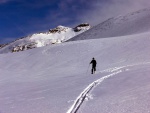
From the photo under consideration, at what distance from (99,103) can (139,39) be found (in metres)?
40.4

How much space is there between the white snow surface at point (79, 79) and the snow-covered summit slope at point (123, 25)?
4101 centimetres

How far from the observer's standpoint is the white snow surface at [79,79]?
1309cm

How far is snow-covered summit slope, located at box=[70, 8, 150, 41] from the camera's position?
9538 cm

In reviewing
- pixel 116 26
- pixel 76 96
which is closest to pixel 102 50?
pixel 76 96

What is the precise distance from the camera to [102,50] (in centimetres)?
4962

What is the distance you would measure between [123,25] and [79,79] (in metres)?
82.6

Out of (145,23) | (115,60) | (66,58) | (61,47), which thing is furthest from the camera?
(145,23)

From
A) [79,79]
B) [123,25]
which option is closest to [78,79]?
[79,79]

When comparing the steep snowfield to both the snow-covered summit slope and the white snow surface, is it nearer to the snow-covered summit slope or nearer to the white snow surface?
the white snow surface

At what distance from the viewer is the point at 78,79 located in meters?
24.5

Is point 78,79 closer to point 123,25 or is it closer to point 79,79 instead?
point 79,79

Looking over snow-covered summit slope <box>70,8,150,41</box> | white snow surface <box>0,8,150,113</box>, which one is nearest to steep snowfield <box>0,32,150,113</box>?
white snow surface <box>0,8,150,113</box>

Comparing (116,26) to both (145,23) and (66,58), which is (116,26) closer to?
(145,23)

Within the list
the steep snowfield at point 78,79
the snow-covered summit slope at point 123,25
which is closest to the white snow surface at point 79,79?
the steep snowfield at point 78,79
